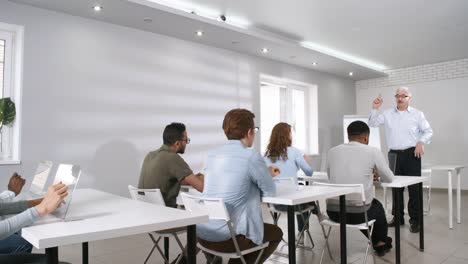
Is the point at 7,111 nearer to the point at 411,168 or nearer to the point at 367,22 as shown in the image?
the point at 411,168

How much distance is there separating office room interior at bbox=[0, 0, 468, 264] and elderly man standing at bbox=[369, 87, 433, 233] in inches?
12.2

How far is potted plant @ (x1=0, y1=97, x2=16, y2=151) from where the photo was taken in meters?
3.77

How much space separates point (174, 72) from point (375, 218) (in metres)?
3.51

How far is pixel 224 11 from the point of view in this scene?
4.95m

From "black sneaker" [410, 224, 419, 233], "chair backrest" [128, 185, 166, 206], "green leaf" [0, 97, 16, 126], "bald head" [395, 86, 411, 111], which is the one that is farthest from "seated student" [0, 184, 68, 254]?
"bald head" [395, 86, 411, 111]

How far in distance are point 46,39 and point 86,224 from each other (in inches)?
139

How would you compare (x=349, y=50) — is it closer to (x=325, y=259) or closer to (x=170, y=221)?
(x=325, y=259)

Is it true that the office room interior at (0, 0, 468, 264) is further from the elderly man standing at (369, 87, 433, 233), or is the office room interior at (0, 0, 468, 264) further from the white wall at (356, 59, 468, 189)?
the white wall at (356, 59, 468, 189)

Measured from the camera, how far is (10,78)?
412 cm

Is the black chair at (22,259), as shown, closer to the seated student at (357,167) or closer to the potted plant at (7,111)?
the seated student at (357,167)

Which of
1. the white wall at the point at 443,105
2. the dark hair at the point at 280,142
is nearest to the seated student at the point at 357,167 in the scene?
the dark hair at the point at 280,142

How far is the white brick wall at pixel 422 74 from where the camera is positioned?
26.0 ft

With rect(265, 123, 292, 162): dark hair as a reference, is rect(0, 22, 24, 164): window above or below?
above

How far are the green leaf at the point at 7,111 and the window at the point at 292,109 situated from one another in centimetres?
428
